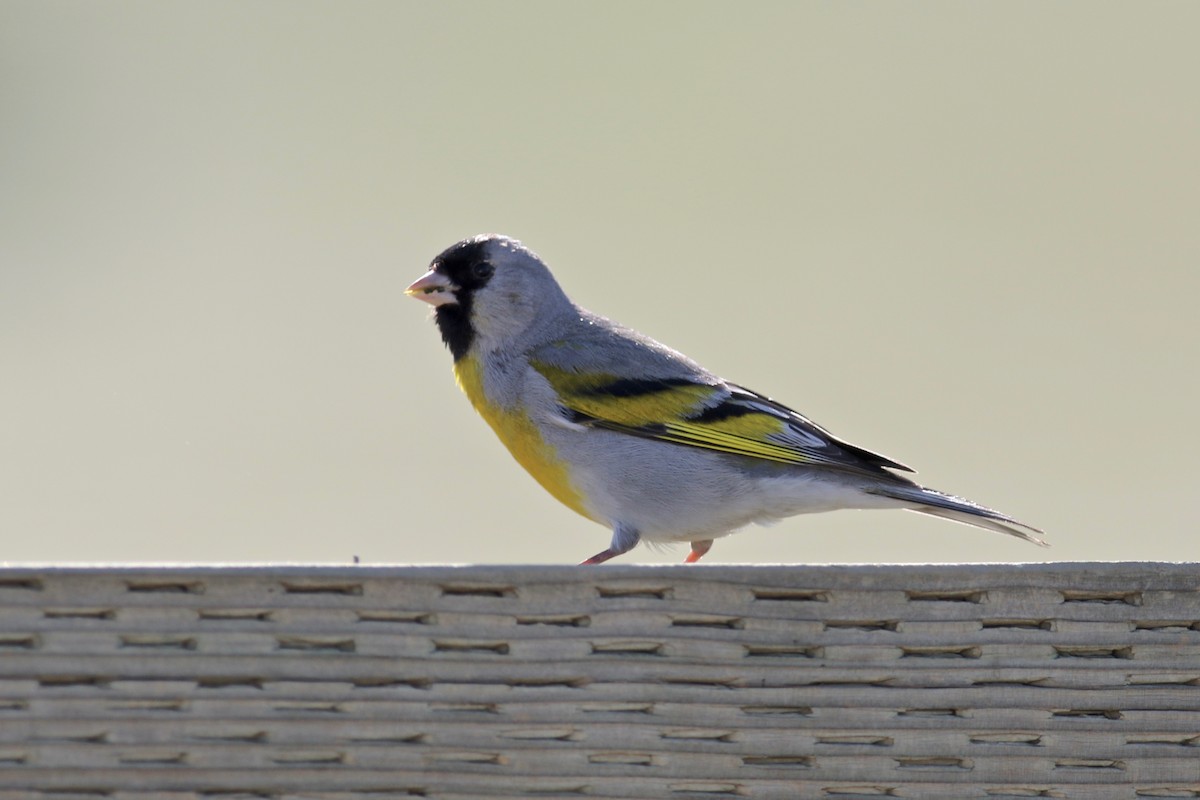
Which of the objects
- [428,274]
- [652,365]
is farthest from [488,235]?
[652,365]

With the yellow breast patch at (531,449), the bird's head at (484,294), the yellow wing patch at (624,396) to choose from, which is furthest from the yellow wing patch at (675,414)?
the bird's head at (484,294)

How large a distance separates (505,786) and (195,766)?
0.49m

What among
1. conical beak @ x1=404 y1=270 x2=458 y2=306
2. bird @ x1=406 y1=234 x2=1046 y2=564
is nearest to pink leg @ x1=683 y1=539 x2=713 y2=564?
bird @ x1=406 y1=234 x2=1046 y2=564

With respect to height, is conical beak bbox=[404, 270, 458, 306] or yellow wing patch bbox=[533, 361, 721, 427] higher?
conical beak bbox=[404, 270, 458, 306]

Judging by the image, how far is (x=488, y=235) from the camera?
443 cm

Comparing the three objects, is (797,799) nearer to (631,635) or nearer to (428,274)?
(631,635)

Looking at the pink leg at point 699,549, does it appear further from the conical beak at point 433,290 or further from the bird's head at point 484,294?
the conical beak at point 433,290

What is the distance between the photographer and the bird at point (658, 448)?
388 cm

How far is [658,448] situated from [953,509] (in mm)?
866

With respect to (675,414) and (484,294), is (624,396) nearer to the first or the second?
(675,414)

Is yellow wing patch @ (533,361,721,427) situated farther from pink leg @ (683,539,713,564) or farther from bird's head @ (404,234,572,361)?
pink leg @ (683,539,713,564)

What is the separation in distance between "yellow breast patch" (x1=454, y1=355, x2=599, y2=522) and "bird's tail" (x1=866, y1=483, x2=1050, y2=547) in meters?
0.90

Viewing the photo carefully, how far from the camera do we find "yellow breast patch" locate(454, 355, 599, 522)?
393 centimetres

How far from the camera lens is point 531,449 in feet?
13.0
